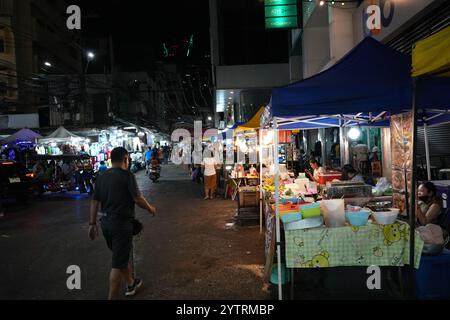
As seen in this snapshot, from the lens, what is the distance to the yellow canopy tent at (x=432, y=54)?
3369mm

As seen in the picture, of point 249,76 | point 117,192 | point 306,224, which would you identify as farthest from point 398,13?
point 249,76

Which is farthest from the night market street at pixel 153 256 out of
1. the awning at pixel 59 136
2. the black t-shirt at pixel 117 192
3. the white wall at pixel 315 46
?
the white wall at pixel 315 46

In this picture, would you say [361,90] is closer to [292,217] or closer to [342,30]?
[292,217]

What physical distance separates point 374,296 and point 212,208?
7.56 m

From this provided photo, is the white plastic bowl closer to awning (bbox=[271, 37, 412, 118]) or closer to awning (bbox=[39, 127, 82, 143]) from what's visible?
awning (bbox=[271, 37, 412, 118])

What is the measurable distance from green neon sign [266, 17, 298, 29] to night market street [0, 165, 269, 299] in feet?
27.1

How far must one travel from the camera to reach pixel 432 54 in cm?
359

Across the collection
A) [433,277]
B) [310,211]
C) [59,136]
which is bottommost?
[433,277]

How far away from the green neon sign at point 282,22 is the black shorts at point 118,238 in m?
12.6

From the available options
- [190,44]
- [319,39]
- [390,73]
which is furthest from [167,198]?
[190,44]

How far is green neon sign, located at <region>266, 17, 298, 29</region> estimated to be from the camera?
1477 centimetres

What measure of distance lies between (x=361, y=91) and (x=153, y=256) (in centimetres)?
476

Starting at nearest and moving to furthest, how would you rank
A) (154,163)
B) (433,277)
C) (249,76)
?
(433,277), (154,163), (249,76)

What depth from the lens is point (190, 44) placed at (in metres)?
40.1
